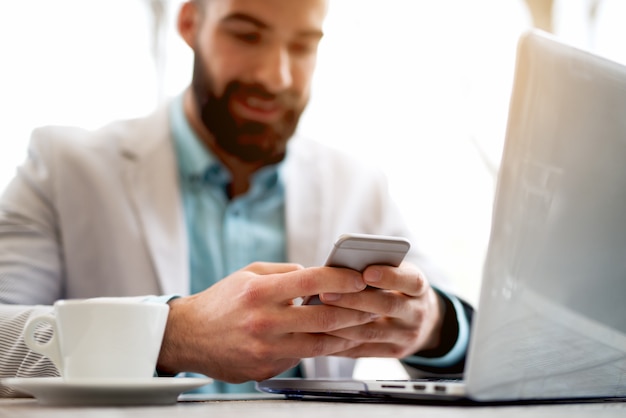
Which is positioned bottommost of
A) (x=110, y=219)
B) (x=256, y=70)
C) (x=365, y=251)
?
(x=110, y=219)

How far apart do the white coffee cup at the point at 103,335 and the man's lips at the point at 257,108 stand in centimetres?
91

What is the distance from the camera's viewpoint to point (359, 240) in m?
0.50

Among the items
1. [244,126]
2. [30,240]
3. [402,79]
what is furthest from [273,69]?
[402,79]

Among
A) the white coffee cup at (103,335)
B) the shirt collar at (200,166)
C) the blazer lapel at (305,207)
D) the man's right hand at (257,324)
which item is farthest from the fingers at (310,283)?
the shirt collar at (200,166)

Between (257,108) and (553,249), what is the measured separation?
0.99 metres

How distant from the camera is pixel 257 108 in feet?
4.58

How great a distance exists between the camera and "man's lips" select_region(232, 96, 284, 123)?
139cm

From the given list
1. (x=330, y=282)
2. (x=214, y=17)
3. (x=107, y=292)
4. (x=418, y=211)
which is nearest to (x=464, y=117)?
(x=418, y=211)

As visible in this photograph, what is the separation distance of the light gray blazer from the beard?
93 millimetres

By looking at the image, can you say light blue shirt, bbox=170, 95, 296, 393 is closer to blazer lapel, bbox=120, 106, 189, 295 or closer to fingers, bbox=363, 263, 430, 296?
blazer lapel, bbox=120, 106, 189, 295

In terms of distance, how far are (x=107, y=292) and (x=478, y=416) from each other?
92cm

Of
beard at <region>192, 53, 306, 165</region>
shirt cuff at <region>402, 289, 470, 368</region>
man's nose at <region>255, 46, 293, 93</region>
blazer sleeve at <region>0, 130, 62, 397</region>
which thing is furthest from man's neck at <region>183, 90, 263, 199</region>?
shirt cuff at <region>402, 289, 470, 368</region>

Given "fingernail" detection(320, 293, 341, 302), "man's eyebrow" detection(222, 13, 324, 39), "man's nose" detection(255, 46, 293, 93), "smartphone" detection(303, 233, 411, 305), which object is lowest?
"fingernail" detection(320, 293, 341, 302)

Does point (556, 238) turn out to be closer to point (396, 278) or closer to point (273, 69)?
point (396, 278)
